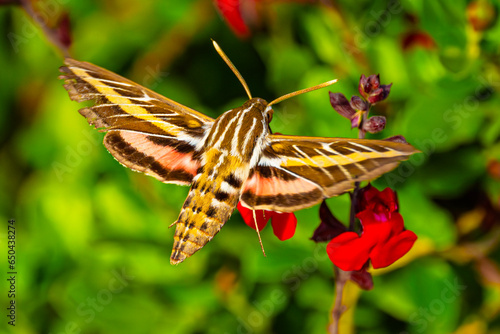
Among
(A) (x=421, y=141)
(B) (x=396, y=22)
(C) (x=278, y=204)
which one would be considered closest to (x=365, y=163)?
(C) (x=278, y=204)

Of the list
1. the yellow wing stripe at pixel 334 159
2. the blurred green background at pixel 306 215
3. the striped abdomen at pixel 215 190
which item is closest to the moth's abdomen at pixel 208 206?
the striped abdomen at pixel 215 190

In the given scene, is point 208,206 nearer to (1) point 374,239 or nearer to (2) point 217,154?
(2) point 217,154

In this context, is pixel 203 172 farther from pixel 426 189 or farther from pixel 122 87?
pixel 426 189

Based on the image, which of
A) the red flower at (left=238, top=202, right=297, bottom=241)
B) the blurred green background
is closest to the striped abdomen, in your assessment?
the red flower at (left=238, top=202, right=297, bottom=241)

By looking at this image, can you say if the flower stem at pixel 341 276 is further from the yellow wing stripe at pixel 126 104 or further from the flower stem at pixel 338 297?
the yellow wing stripe at pixel 126 104

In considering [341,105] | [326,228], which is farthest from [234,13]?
[326,228]

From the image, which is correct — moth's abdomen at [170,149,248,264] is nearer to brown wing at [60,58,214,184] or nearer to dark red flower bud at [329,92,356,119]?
brown wing at [60,58,214,184]
